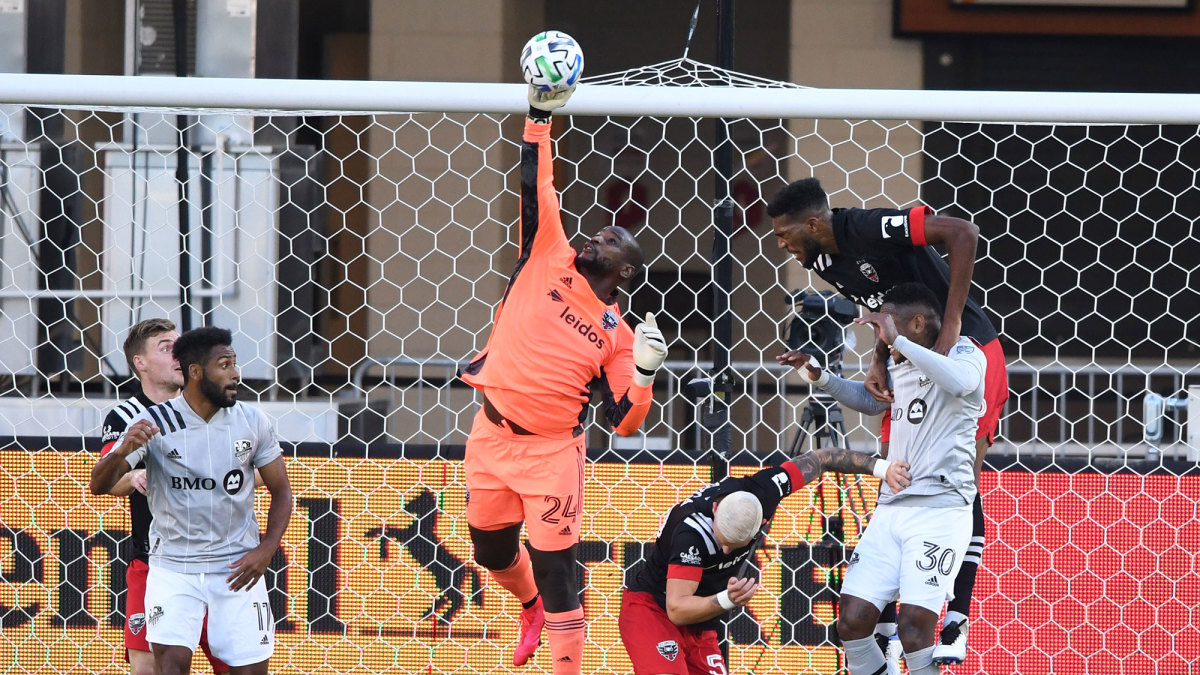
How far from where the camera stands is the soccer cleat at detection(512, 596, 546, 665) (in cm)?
494

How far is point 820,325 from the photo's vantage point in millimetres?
5012

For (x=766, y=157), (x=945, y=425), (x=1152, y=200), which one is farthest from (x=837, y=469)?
(x=1152, y=200)

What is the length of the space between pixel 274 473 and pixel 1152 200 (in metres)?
7.13

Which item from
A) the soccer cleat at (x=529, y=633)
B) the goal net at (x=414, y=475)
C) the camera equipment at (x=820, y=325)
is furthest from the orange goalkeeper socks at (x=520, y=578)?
the camera equipment at (x=820, y=325)

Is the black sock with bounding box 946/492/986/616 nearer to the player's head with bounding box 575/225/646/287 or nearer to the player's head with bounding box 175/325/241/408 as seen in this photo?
the player's head with bounding box 575/225/646/287

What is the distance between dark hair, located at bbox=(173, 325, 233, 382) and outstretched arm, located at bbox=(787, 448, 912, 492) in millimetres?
1909

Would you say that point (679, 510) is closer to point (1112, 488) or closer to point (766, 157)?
point (1112, 488)

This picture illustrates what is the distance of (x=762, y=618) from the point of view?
17.5ft

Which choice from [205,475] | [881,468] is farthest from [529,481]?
[881,468]

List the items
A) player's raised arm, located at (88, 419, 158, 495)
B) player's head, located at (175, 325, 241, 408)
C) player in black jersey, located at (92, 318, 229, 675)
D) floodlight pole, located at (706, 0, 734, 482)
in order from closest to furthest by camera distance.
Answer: player's raised arm, located at (88, 419, 158, 495) < player's head, located at (175, 325, 241, 408) < player in black jersey, located at (92, 318, 229, 675) < floodlight pole, located at (706, 0, 734, 482)

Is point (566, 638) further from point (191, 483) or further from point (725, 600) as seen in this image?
point (191, 483)

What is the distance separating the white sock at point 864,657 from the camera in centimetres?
448

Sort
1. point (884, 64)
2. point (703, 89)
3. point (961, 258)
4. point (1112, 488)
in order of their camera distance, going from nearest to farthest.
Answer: point (961, 258)
point (703, 89)
point (1112, 488)
point (884, 64)

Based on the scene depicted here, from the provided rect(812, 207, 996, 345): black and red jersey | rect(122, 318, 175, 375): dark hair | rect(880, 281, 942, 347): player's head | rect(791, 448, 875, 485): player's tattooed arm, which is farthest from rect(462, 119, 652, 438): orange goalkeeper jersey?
rect(122, 318, 175, 375): dark hair
